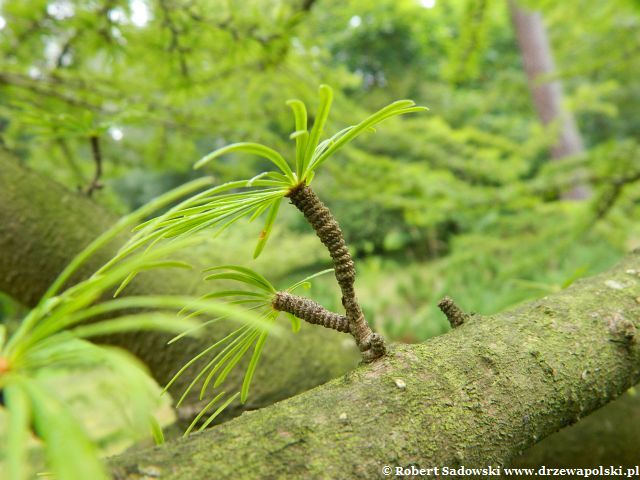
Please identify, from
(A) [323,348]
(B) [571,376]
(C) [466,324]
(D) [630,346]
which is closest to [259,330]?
(C) [466,324]

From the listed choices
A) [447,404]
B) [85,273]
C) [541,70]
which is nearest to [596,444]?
[447,404]

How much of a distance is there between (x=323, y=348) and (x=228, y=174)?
111cm

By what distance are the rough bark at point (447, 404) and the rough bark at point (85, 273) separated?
0.58 metres

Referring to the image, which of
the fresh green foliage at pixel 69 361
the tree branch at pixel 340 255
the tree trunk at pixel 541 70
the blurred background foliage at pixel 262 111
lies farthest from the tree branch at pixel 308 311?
the tree trunk at pixel 541 70

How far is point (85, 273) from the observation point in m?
1.05

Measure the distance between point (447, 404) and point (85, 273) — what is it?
35.6 inches

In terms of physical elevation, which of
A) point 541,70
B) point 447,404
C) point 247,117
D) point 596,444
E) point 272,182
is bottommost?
point 596,444

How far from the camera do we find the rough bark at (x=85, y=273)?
1.05 metres

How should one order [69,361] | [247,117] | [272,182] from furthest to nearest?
[247,117] → [272,182] → [69,361]

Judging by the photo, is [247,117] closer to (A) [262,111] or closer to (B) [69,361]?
(A) [262,111]

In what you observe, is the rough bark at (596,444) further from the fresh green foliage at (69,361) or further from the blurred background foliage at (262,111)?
the fresh green foliage at (69,361)

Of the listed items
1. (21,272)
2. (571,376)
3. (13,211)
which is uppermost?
(13,211)

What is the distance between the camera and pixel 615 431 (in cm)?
92

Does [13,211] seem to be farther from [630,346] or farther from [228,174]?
[630,346]
